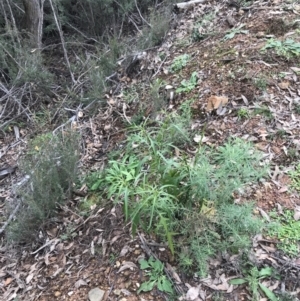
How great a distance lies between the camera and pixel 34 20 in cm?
499

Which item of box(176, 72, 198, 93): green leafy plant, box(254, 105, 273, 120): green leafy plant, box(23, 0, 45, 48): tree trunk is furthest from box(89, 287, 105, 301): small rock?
box(23, 0, 45, 48): tree trunk

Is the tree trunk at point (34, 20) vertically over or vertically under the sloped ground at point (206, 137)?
over

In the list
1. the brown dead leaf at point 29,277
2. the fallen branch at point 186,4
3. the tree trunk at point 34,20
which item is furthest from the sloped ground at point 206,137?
the tree trunk at point 34,20

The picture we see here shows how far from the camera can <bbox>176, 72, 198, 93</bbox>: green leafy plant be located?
3724 mm

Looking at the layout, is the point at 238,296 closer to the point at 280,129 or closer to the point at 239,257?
the point at 239,257

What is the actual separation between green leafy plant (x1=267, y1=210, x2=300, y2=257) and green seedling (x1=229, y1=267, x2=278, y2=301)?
180 millimetres

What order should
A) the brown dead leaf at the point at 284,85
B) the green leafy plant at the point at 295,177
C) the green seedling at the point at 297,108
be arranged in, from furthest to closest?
the brown dead leaf at the point at 284,85
the green seedling at the point at 297,108
the green leafy plant at the point at 295,177

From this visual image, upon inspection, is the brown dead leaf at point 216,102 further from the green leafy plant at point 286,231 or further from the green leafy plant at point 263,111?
the green leafy plant at point 286,231

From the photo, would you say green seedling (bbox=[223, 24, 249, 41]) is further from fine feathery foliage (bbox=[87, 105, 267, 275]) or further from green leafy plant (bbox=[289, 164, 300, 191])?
fine feathery foliage (bbox=[87, 105, 267, 275])

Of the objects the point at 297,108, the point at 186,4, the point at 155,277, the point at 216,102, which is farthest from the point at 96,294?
the point at 186,4

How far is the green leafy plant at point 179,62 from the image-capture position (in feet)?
13.4

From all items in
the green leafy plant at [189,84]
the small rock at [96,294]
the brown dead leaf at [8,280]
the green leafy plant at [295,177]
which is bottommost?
the brown dead leaf at [8,280]

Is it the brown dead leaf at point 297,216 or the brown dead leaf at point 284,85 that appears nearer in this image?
the brown dead leaf at point 297,216

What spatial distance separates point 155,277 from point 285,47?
246cm
